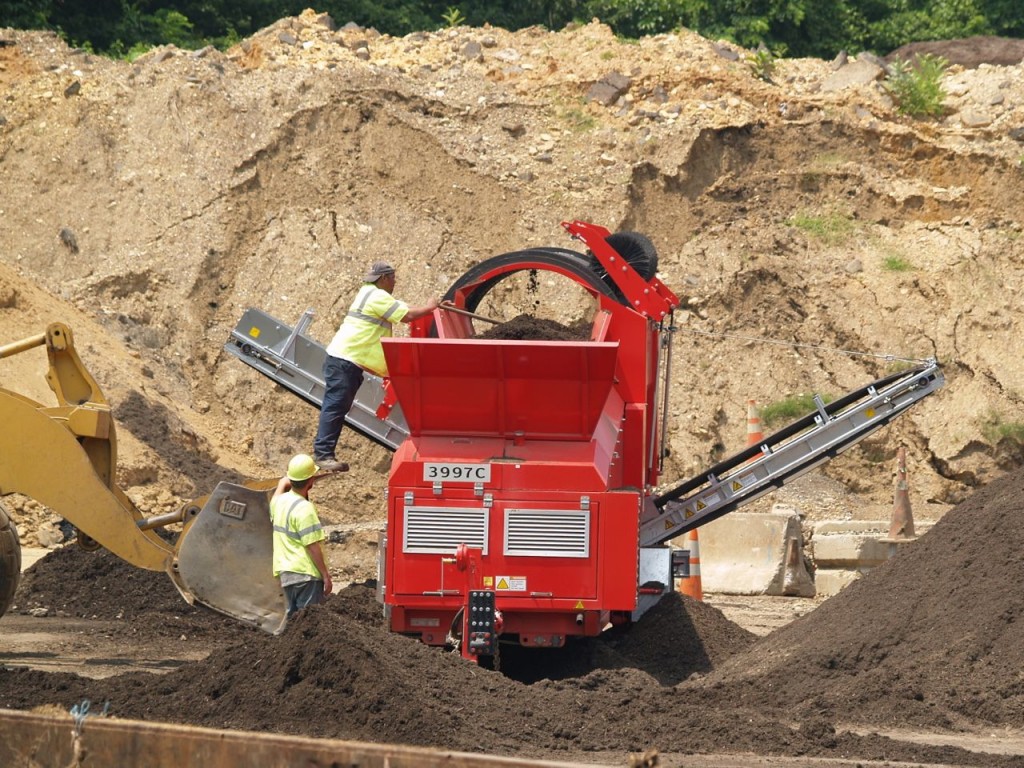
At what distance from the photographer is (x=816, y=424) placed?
38.3ft

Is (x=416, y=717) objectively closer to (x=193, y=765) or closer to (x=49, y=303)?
(x=193, y=765)

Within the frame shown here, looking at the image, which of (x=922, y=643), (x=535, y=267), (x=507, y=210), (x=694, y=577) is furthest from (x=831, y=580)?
(x=507, y=210)

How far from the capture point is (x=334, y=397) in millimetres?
10641

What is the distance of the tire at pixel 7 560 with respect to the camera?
9.69 metres

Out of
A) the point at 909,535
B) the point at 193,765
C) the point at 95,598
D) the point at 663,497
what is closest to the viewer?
the point at 193,765

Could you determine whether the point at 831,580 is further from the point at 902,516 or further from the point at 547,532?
the point at 547,532

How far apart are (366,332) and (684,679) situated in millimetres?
3106

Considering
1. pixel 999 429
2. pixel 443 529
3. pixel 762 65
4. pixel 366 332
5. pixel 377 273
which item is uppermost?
pixel 762 65

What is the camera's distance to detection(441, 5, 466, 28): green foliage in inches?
1009

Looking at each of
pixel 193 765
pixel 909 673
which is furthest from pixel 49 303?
pixel 193 765

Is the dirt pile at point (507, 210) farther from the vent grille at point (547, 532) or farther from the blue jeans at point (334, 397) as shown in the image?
the vent grille at point (547, 532)

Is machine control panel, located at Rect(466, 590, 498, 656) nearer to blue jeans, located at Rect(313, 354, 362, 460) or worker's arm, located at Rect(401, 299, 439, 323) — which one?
blue jeans, located at Rect(313, 354, 362, 460)

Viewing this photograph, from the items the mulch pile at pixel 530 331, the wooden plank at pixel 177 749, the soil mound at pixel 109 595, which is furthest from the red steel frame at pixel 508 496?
the wooden plank at pixel 177 749

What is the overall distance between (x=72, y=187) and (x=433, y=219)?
472 cm
